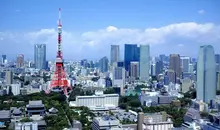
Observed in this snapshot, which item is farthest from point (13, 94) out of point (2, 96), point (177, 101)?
point (177, 101)

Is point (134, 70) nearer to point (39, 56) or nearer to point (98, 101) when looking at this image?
point (39, 56)

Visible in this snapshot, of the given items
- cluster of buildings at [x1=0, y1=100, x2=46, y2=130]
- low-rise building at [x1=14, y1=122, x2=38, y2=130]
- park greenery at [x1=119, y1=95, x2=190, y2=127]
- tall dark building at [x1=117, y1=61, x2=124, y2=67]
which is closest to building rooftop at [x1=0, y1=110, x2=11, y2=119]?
cluster of buildings at [x1=0, y1=100, x2=46, y2=130]

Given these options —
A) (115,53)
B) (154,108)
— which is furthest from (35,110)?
(115,53)

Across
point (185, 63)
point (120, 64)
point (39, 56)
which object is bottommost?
point (120, 64)

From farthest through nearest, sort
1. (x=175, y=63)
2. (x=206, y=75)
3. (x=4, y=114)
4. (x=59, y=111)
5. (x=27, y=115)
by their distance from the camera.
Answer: (x=175, y=63) → (x=206, y=75) → (x=59, y=111) → (x=27, y=115) → (x=4, y=114)

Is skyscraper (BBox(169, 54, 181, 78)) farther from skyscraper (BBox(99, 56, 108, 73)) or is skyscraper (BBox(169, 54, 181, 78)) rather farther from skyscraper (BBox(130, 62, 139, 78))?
skyscraper (BBox(99, 56, 108, 73))

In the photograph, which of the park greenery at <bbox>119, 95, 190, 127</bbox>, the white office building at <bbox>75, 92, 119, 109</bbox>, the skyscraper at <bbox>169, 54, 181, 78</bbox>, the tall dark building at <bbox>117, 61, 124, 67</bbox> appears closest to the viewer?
the park greenery at <bbox>119, 95, 190, 127</bbox>

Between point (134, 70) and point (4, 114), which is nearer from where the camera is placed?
point (4, 114)

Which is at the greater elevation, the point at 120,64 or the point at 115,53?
the point at 115,53
